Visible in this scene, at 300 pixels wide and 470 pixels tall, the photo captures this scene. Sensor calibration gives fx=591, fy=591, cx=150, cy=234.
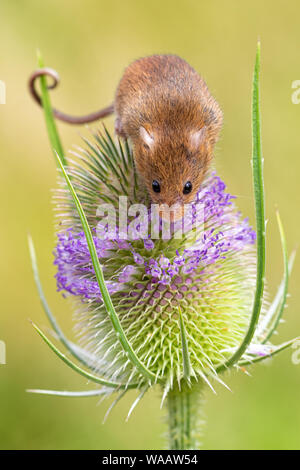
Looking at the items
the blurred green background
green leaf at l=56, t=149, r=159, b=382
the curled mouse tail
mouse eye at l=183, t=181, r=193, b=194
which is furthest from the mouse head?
the blurred green background

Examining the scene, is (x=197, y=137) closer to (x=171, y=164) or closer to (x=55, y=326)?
(x=171, y=164)

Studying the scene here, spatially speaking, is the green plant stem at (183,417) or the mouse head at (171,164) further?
the green plant stem at (183,417)

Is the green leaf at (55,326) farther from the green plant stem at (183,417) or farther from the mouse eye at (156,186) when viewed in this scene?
the mouse eye at (156,186)

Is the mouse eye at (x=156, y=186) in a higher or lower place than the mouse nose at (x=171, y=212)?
→ higher

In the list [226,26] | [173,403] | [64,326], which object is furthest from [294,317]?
[226,26]

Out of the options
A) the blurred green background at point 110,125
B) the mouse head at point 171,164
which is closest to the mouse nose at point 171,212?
the mouse head at point 171,164

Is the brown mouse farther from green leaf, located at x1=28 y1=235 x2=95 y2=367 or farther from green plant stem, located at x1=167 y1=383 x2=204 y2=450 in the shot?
green plant stem, located at x1=167 y1=383 x2=204 y2=450

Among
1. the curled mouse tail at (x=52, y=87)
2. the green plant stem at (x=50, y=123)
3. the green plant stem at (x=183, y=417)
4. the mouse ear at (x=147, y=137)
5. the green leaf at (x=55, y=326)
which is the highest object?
the curled mouse tail at (x=52, y=87)
